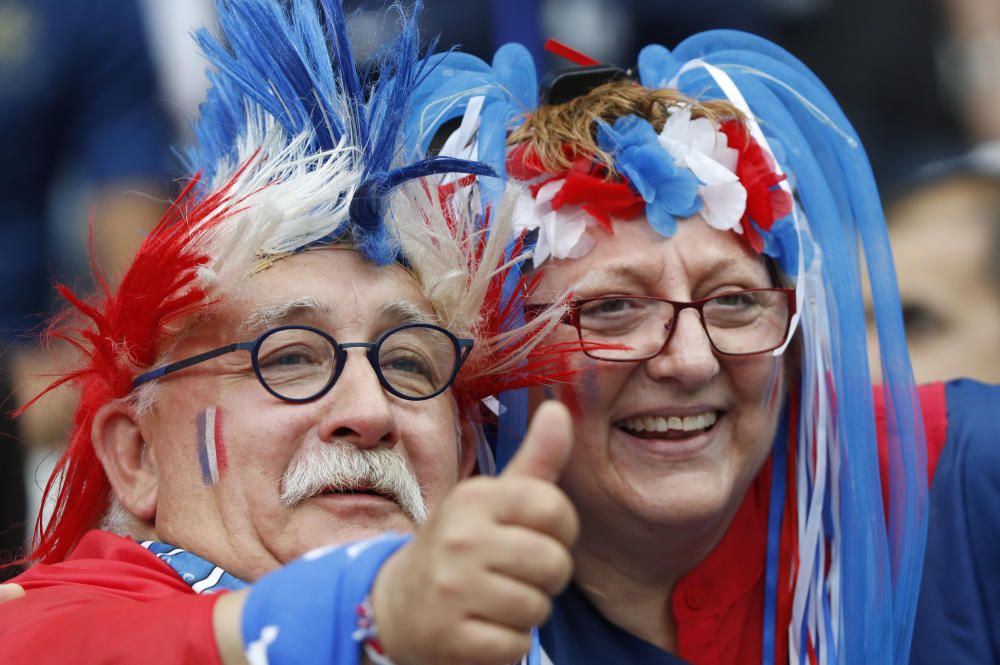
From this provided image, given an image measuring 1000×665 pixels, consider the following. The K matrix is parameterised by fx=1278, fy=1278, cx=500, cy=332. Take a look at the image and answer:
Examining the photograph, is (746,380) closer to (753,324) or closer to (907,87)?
(753,324)

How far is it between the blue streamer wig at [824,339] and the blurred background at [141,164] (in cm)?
53

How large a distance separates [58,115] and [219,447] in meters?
1.95

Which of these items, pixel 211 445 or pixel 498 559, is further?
pixel 211 445

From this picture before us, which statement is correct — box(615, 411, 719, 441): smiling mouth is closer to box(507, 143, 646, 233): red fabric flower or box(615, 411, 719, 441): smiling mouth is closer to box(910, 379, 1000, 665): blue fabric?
box(507, 143, 646, 233): red fabric flower

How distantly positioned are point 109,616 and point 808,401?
1.53 metres

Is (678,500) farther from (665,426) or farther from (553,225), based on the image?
(553,225)

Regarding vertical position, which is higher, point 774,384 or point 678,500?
point 774,384

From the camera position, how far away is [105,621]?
1.65 m

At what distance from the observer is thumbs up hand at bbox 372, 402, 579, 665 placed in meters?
1.36

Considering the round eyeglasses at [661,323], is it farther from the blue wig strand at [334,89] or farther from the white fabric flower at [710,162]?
the blue wig strand at [334,89]

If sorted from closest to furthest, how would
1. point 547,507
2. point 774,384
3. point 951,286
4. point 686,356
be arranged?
point 547,507 < point 686,356 < point 774,384 < point 951,286

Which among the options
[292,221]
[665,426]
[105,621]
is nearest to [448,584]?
[105,621]

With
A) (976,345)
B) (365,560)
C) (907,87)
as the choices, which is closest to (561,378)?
(365,560)

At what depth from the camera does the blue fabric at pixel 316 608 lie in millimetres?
1492
